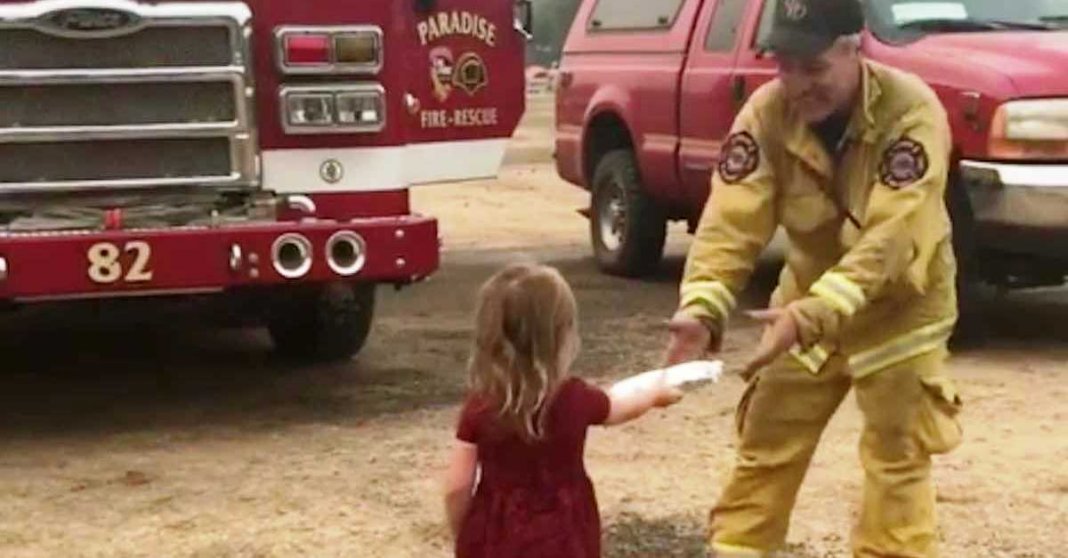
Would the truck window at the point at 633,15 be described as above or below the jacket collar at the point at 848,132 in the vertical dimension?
below

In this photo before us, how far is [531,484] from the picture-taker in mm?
4066

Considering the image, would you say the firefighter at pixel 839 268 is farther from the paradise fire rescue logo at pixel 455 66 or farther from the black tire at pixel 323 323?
the black tire at pixel 323 323

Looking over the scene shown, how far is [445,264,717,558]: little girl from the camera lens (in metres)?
3.97

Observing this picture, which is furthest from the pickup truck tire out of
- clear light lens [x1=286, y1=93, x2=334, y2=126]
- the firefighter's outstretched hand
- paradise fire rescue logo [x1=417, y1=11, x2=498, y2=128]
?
the firefighter's outstretched hand

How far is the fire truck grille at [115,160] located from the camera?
7.11 m

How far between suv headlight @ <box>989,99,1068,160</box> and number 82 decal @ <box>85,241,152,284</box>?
3536 millimetres

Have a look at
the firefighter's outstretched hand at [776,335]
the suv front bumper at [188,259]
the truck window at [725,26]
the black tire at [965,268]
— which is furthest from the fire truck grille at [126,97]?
the truck window at [725,26]

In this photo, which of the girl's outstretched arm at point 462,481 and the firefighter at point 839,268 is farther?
the firefighter at point 839,268

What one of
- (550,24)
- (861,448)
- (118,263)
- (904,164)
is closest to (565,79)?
(118,263)

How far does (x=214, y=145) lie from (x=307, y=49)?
47 centimetres

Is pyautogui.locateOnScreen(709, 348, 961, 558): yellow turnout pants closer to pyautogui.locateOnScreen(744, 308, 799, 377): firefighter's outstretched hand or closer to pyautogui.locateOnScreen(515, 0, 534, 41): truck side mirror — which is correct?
pyautogui.locateOnScreen(744, 308, 799, 377): firefighter's outstretched hand

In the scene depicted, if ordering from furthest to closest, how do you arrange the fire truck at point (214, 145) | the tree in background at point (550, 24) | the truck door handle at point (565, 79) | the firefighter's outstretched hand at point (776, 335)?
the tree in background at point (550, 24) → the truck door handle at point (565, 79) → the fire truck at point (214, 145) → the firefighter's outstretched hand at point (776, 335)

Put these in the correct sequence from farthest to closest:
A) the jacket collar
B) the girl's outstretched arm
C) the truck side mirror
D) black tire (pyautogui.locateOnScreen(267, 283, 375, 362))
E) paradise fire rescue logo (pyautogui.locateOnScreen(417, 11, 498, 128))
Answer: black tire (pyautogui.locateOnScreen(267, 283, 375, 362)) < the truck side mirror < paradise fire rescue logo (pyautogui.locateOnScreen(417, 11, 498, 128)) < the jacket collar < the girl's outstretched arm

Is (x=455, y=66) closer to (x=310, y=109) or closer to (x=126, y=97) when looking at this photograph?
(x=310, y=109)
